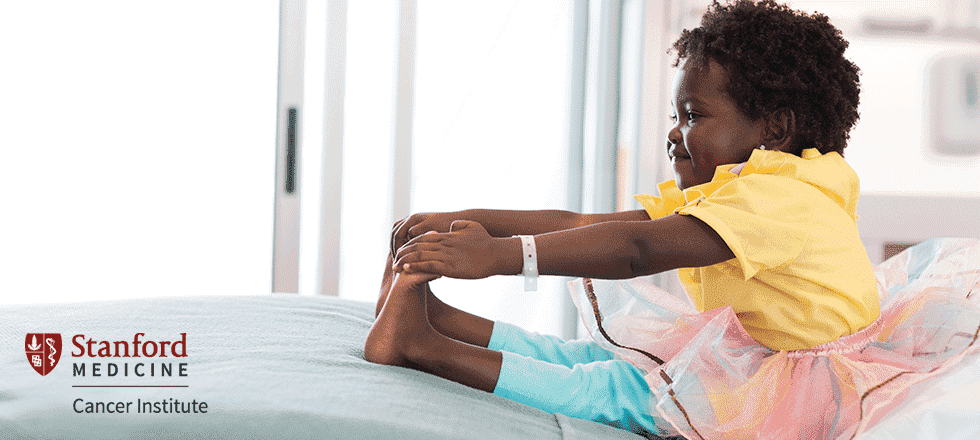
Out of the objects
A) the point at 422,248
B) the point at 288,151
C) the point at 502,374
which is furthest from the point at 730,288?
the point at 288,151

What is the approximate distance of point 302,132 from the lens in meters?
2.13

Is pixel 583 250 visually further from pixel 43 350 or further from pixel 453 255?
pixel 43 350

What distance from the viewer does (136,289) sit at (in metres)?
2.15

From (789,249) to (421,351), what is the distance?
17.7 inches

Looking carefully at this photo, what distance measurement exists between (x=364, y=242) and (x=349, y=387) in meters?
1.51

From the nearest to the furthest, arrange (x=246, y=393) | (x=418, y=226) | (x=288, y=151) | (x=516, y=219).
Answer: (x=246, y=393) → (x=418, y=226) → (x=516, y=219) → (x=288, y=151)

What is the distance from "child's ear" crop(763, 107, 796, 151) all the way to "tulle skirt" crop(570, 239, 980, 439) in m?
0.25

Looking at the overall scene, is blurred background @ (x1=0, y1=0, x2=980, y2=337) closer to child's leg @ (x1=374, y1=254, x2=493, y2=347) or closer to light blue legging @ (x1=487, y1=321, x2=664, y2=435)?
child's leg @ (x1=374, y1=254, x2=493, y2=347)

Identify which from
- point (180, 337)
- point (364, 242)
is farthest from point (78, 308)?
point (364, 242)

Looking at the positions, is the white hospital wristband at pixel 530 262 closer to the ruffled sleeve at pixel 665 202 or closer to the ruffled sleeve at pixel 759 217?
the ruffled sleeve at pixel 759 217

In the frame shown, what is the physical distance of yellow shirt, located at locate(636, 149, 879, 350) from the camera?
780mm

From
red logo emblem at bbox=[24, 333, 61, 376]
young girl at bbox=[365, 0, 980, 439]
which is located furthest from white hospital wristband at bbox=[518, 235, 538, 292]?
red logo emblem at bbox=[24, 333, 61, 376]

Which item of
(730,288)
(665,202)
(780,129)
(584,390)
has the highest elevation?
(780,129)

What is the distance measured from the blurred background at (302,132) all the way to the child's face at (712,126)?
110cm
